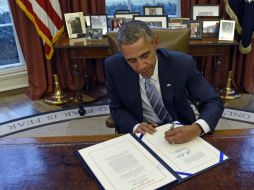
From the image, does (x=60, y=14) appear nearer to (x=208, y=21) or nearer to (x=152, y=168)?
(x=208, y=21)

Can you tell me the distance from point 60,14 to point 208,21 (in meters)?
1.53

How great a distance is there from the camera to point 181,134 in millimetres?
1092

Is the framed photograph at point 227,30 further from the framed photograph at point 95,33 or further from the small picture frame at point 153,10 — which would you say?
the framed photograph at point 95,33

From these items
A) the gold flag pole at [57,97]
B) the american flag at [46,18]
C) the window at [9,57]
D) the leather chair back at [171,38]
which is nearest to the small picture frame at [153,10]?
the american flag at [46,18]

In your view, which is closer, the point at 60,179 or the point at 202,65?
Answer: the point at 60,179

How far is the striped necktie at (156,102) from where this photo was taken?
144cm

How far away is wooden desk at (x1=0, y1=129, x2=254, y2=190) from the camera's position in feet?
2.98

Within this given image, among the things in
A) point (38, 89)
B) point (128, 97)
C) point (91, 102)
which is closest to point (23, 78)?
point (38, 89)

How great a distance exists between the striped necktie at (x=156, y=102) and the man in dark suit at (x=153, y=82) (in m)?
0.01

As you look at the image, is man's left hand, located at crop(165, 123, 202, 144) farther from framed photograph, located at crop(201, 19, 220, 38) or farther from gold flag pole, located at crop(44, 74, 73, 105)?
gold flag pole, located at crop(44, 74, 73, 105)

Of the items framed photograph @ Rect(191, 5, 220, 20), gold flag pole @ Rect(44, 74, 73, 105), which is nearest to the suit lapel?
framed photograph @ Rect(191, 5, 220, 20)

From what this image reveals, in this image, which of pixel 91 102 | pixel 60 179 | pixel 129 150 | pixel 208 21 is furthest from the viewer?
pixel 91 102

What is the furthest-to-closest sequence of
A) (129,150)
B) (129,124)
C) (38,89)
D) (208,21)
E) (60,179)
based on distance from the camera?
A: (38,89)
(208,21)
(129,124)
(129,150)
(60,179)

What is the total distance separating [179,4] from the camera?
3.25m
